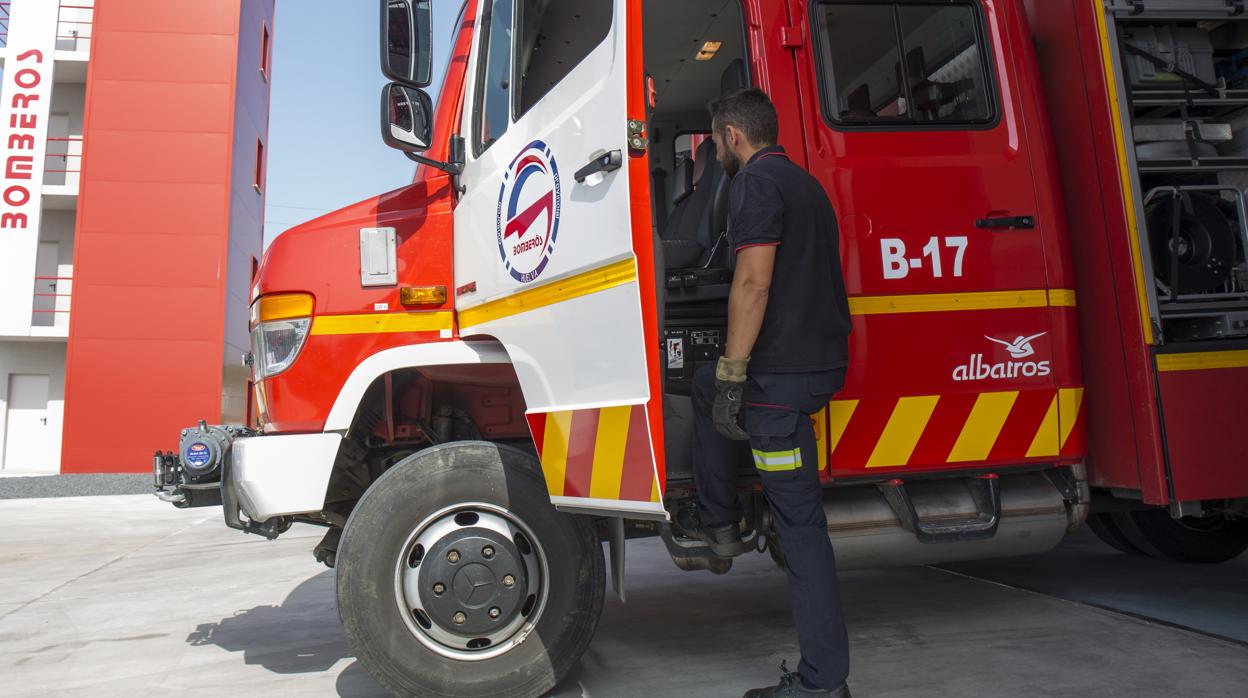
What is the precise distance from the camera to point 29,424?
→ 70.3 feet

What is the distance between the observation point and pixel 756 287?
8.96 feet

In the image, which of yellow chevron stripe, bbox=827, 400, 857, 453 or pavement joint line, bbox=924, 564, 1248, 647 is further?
pavement joint line, bbox=924, 564, 1248, 647

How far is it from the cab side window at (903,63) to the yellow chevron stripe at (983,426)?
1049 mm

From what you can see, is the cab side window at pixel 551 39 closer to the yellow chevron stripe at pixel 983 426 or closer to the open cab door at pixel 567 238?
the open cab door at pixel 567 238

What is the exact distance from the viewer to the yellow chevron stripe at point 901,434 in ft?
10.5

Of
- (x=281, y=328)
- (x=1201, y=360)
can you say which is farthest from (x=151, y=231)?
(x=1201, y=360)

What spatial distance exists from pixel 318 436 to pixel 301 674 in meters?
1.19

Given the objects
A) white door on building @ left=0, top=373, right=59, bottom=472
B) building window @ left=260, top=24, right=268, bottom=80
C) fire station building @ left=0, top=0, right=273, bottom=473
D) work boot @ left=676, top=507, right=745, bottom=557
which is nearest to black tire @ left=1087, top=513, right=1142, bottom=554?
work boot @ left=676, top=507, right=745, bottom=557

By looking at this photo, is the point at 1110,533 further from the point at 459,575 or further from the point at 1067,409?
the point at 459,575

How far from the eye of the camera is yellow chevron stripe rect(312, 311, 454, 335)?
11.0ft

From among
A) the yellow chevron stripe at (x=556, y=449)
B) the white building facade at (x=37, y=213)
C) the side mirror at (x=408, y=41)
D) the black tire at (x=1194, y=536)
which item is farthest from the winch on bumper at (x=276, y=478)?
the white building facade at (x=37, y=213)

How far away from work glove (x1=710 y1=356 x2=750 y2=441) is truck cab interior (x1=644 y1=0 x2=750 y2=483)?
25 centimetres

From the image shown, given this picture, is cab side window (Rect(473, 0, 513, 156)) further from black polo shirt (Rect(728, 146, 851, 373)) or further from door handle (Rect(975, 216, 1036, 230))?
door handle (Rect(975, 216, 1036, 230))

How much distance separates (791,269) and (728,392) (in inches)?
17.7
